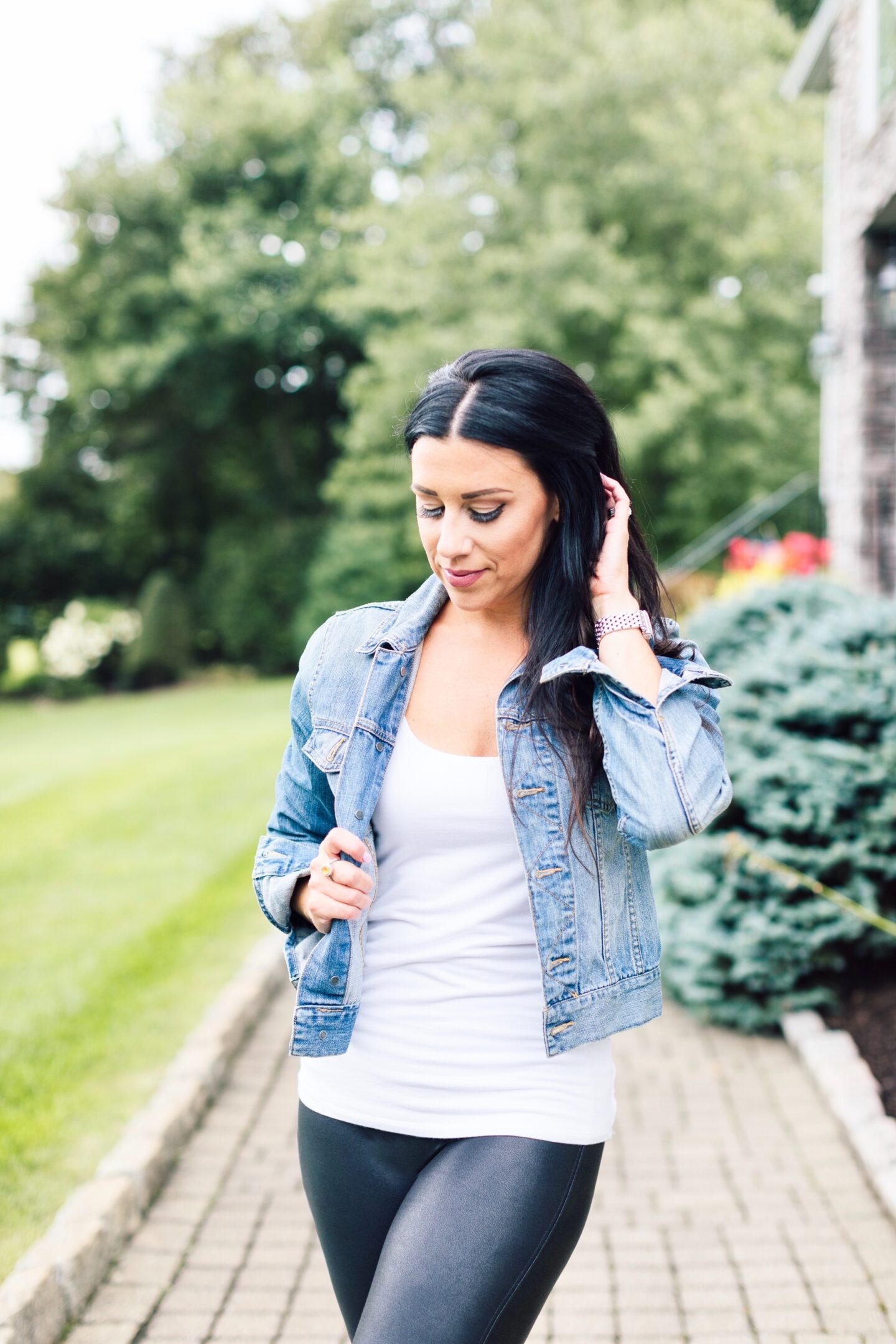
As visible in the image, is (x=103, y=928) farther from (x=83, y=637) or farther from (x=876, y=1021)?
(x=83, y=637)

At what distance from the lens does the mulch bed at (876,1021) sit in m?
4.21

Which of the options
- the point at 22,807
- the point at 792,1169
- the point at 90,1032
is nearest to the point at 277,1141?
the point at 90,1032

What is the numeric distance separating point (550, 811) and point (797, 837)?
3.13 metres

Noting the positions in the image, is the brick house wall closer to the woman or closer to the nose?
the woman

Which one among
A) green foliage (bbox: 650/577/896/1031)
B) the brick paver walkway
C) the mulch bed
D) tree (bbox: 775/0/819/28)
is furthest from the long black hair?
tree (bbox: 775/0/819/28)

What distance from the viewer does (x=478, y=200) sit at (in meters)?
18.8

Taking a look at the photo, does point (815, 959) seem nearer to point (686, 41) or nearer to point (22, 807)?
point (22, 807)

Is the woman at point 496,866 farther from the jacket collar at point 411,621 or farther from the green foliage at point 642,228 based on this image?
the green foliage at point 642,228

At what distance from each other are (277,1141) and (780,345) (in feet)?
52.9

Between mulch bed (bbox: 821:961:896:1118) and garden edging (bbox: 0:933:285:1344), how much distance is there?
7.86 feet

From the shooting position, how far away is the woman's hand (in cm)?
196

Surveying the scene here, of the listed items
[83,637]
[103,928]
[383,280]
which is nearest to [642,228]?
[383,280]

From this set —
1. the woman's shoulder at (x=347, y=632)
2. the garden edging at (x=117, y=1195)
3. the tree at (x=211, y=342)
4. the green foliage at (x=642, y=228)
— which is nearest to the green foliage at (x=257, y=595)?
the tree at (x=211, y=342)

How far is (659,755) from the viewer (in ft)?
5.90
